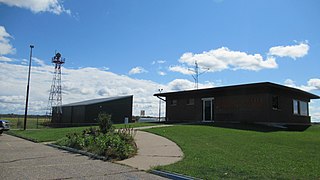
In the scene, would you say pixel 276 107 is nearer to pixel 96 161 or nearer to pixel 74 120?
pixel 96 161

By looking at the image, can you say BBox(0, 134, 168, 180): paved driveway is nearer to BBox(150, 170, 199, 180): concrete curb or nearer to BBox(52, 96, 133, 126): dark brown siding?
BBox(150, 170, 199, 180): concrete curb

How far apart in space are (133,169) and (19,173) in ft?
10.1

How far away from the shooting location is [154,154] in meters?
11.6

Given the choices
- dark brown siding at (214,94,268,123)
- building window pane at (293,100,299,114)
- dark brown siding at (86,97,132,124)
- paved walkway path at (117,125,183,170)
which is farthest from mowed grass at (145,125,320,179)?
dark brown siding at (86,97,132,124)

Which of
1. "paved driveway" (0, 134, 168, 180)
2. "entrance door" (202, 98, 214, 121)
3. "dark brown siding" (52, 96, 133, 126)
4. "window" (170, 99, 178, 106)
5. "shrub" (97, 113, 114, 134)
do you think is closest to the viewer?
"paved driveway" (0, 134, 168, 180)

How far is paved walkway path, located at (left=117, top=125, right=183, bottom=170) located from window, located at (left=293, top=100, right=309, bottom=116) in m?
17.3

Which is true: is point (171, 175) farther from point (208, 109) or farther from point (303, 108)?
point (303, 108)

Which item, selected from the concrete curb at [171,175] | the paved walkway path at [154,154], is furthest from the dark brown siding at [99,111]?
the concrete curb at [171,175]

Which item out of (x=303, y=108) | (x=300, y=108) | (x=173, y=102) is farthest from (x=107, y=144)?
(x=303, y=108)

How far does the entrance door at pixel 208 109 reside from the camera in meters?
28.2

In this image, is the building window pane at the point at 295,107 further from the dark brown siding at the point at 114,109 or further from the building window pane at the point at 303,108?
the dark brown siding at the point at 114,109

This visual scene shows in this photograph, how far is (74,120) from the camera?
4338 cm

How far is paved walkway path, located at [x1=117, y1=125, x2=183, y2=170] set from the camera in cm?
991

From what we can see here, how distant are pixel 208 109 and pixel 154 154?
17.6m
